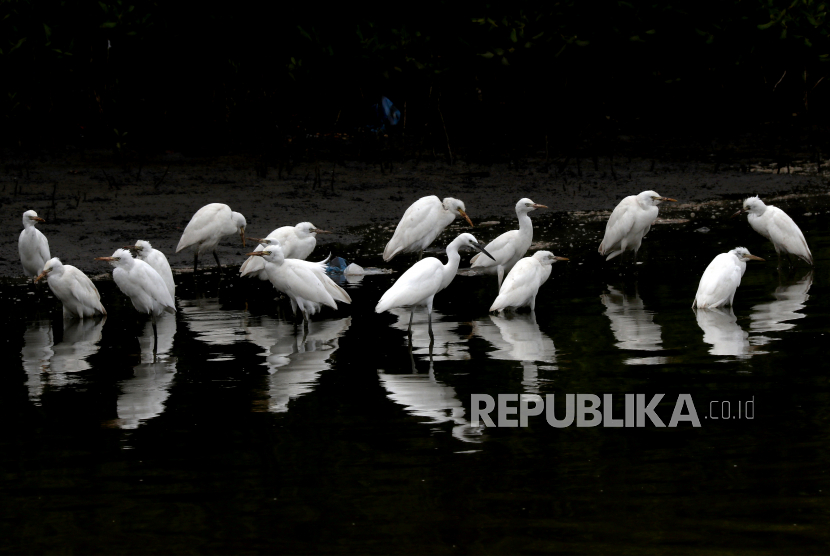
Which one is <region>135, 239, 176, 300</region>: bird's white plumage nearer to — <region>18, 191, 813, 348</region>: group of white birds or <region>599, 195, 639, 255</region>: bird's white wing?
<region>18, 191, 813, 348</region>: group of white birds

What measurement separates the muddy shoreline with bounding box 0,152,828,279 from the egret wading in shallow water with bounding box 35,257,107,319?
8.76ft

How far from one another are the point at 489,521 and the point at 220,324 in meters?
5.30

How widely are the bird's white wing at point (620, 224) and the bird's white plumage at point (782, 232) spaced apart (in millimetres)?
1229

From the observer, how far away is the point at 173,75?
890 inches

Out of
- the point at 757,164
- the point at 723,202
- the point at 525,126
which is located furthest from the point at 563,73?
the point at 723,202

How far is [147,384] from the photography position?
7945 millimetres

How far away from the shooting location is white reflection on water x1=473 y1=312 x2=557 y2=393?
806cm

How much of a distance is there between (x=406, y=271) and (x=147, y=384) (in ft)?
10.3

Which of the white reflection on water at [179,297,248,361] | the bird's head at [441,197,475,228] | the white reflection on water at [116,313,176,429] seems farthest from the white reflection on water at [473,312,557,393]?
the bird's head at [441,197,475,228]

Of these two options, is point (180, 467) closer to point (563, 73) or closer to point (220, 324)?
point (220, 324)

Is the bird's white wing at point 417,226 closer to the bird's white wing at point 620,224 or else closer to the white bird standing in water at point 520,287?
the bird's white wing at point 620,224

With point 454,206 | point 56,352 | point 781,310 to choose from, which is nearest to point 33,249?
point 56,352

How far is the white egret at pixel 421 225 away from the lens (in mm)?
12773

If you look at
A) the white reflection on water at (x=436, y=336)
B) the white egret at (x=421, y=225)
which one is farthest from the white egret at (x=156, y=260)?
the white egret at (x=421, y=225)
